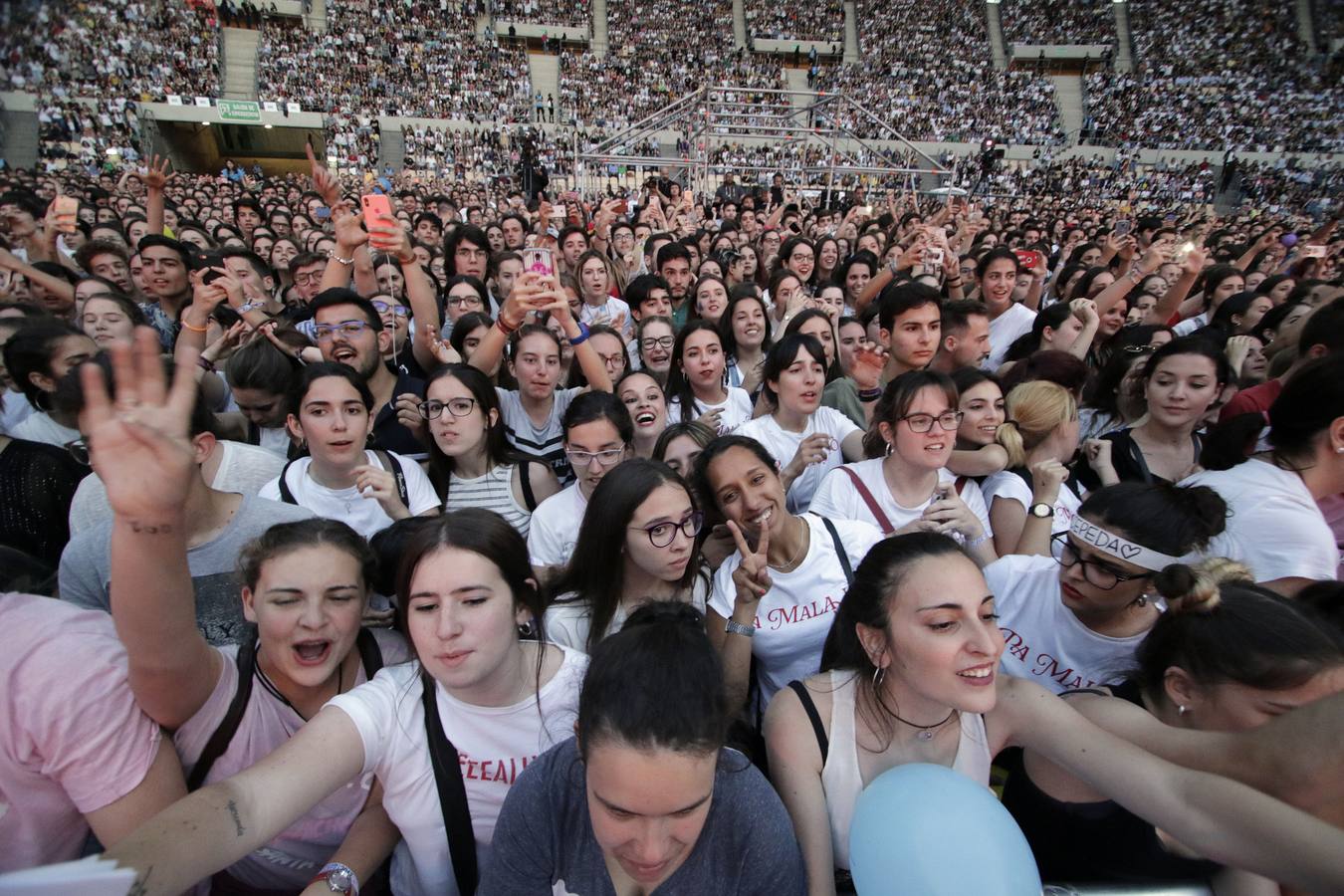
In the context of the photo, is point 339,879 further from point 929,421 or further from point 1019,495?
point 1019,495

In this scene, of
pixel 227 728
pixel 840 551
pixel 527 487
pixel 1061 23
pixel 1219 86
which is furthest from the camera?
pixel 1061 23

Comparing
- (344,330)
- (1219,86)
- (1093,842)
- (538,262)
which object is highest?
(1219,86)

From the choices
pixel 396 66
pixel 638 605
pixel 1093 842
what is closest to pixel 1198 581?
pixel 1093 842

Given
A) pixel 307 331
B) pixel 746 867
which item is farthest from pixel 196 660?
pixel 307 331

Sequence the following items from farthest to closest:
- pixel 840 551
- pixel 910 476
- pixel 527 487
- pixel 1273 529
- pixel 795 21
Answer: pixel 795 21 → pixel 527 487 → pixel 910 476 → pixel 840 551 → pixel 1273 529

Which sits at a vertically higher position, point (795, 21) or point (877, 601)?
point (795, 21)

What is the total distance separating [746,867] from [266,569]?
1421 millimetres

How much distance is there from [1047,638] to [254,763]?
7.61 feet

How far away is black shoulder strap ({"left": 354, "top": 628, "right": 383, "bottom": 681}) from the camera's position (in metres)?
1.88

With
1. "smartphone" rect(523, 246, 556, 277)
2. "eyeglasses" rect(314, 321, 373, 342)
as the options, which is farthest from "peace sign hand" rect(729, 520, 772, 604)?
"eyeglasses" rect(314, 321, 373, 342)

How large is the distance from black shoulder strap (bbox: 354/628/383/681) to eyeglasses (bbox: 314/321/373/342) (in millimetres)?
2278

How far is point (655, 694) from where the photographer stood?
4.46 ft

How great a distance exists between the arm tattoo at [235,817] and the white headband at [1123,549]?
Result: 7.45 feet

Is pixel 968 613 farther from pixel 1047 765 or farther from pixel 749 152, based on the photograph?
pixel 749 152
